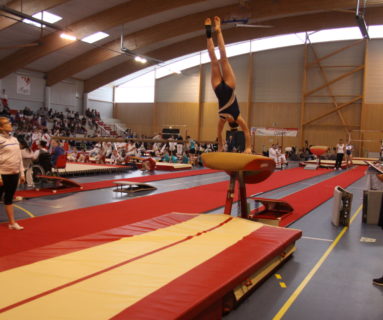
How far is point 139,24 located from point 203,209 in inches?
640

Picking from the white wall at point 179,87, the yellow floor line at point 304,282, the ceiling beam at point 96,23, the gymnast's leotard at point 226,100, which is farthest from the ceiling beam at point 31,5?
the white wall at point 179,87

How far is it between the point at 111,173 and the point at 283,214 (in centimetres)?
814

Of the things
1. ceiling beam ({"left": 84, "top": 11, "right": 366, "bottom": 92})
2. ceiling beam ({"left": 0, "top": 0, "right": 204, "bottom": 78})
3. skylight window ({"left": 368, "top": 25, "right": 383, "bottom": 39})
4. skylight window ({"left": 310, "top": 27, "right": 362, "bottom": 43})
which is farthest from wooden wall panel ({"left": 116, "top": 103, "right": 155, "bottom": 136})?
skylight window ({"left": 368, "top": 25, "right": 383, "bottom": 39})

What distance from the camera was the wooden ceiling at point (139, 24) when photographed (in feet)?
55.8

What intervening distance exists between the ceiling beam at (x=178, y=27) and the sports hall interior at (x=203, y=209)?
76 mm

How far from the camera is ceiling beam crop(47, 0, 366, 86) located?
17.4 metres

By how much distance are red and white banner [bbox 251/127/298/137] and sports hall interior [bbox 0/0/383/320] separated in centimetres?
28

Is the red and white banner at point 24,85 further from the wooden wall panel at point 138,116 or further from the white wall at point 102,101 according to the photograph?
the wooden wall panel at point 138,116

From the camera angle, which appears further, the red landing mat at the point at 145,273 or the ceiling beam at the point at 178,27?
the ceiling beam at the point at 178,27

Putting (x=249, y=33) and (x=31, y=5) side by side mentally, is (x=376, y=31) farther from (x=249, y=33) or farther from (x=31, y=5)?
(x=31, y=5)

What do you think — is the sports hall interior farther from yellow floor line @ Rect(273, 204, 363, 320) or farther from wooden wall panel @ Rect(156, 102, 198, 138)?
wooden wall panel @ Rect(156, 102, 198, 138)

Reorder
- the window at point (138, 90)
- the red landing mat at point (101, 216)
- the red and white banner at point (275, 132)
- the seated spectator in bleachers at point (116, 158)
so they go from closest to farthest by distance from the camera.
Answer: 1. the red landing mat at point (101, 216)
2. the seated spectator in bleachers at point (116, 158)
3. the red and white banner at point (275, 132)
4. the window at point (138, 90)

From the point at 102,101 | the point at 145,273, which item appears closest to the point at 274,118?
the point at 102,101

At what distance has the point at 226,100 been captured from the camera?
5648 mm
